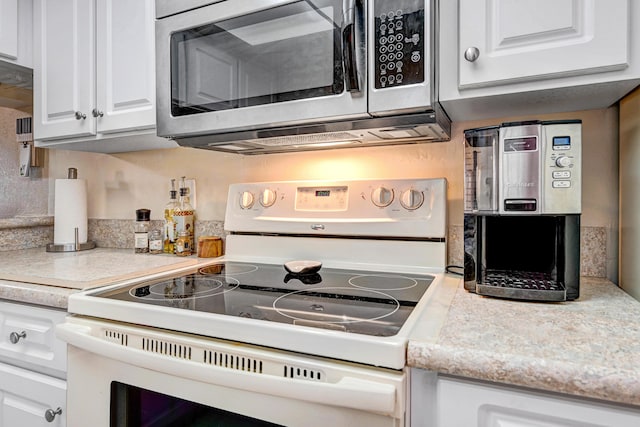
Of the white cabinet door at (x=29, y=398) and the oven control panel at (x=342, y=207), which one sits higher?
the oven control panel at (x=342, y=207)

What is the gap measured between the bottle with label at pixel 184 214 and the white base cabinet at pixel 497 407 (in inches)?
46.4

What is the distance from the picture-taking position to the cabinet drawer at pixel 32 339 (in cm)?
99

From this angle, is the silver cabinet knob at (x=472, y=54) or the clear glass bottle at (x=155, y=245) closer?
the silver cabinet knob at (x=472, y=54)

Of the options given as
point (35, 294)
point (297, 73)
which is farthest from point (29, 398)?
point (297, 73)

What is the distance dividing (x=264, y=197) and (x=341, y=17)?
25.4 inches

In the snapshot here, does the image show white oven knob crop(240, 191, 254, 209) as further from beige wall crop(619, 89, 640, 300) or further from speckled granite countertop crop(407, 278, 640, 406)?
beige wall crop(619, 89, 640, 300)

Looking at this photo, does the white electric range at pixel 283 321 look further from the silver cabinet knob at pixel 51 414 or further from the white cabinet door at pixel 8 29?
the white cabinet door at pixel 8 29

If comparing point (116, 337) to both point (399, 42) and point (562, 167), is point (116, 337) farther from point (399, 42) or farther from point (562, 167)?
point (562, 167)

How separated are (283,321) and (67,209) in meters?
1.45

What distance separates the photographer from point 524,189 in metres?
0.83

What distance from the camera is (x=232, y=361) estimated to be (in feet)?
2.29

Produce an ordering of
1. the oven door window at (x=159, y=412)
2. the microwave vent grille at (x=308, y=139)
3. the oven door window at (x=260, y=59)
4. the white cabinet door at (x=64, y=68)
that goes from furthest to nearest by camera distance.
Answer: the white cabinet door at (x=64, y=68)
the microwave vent grille at (x=308, y=139)
the oven door window at (x=260, y=59)
the oven door window at (x=159, y=412)

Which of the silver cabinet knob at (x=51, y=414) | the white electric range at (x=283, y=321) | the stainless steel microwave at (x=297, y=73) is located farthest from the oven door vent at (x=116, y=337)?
the stainless steel microwave at (x=297, y=73)

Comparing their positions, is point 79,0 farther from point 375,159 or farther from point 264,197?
point 375,159
